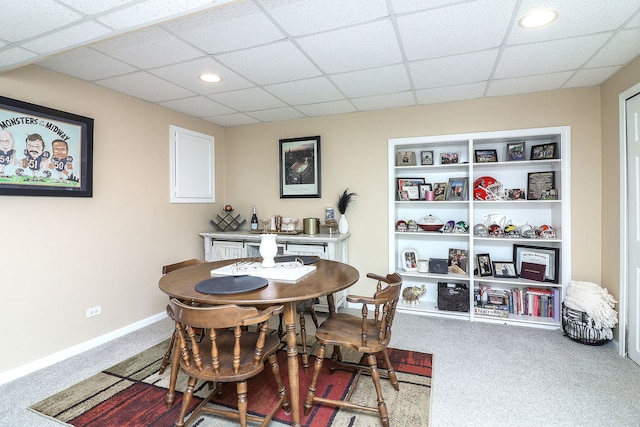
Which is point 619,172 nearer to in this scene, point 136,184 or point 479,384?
point 479,384

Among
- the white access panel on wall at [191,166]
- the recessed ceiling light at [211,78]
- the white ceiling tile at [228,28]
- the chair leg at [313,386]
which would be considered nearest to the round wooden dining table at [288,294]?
the chair leg at [313,386]

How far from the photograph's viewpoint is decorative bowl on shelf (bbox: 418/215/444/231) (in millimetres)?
3637

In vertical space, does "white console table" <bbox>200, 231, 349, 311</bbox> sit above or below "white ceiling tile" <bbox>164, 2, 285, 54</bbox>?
below

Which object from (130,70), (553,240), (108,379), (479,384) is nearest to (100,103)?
(130,70)

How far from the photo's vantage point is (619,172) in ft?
8.94

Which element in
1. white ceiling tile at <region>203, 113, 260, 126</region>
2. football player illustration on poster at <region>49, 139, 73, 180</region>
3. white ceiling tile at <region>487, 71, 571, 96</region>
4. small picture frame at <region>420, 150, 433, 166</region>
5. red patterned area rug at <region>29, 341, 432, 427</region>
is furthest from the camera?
white ceiling tile at <region>203, 113, 260, 126</region>

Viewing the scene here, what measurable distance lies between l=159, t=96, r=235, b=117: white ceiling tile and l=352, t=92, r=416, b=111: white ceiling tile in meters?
1.56

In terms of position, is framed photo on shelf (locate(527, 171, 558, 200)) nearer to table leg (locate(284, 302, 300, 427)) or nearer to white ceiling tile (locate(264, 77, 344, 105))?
white ceiling tile (locate(264, 77, 344, 105))

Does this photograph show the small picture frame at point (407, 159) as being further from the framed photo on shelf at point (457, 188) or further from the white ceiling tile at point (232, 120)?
the white ceiling tile at point (232, 120)

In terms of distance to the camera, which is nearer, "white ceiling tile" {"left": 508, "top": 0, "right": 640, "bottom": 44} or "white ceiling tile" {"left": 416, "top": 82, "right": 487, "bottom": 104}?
"white ceiling tile" {"left": 508, "top": 0, "right": 640, "bottom": 44}

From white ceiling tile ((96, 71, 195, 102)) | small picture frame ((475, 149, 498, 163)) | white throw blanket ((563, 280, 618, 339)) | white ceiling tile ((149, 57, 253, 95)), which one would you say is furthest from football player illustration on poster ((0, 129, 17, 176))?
white throw blanket ((563, 280, 618, 339))

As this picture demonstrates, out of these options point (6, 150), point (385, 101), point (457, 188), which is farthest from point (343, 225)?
point (6, 150)

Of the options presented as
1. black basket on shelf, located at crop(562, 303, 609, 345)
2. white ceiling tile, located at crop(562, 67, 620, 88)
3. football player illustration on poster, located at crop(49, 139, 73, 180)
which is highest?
white ceiling tile, located at crop(562, 67, 620, 88)

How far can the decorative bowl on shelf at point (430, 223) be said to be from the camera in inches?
143
